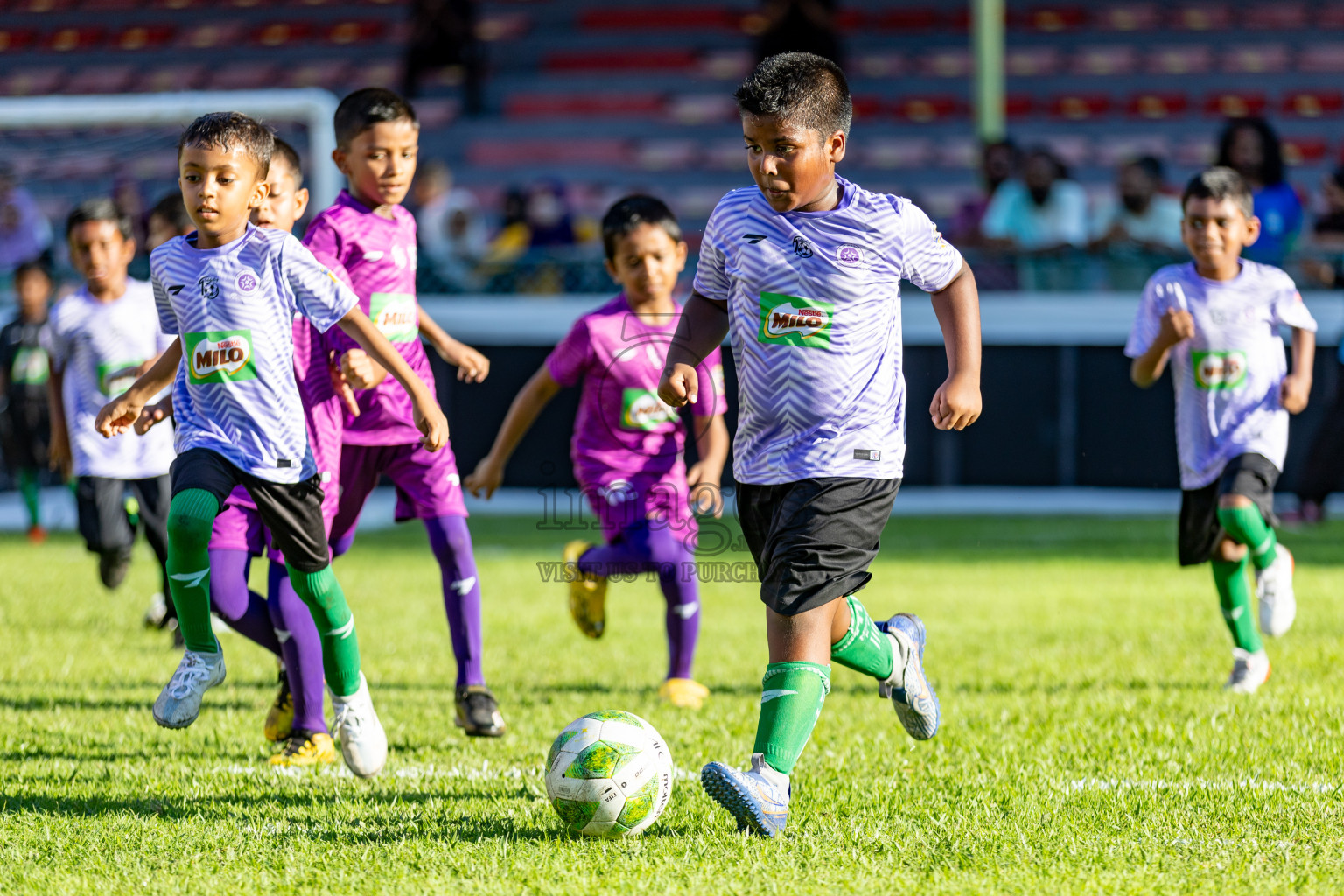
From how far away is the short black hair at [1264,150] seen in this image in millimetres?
9766

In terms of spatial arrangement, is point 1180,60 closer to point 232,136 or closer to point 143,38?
point 143,38

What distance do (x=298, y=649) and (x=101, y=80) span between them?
707 inches

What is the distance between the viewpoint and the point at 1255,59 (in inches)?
705

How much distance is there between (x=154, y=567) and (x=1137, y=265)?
22.9 ft

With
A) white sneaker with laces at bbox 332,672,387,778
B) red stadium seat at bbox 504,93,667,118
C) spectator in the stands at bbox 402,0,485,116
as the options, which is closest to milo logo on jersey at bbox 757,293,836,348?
white sneaker with laces at bbox 332,672,387,778

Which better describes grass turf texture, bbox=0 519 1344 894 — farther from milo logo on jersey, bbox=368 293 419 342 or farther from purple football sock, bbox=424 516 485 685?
milo logo on jersey, bbox=368 293 419 342

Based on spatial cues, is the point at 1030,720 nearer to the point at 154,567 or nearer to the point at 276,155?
the point at 276,155

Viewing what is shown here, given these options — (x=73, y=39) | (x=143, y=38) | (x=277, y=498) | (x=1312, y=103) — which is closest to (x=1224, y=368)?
(x=277, y=498)

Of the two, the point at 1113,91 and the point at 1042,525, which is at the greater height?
the point at 1113,91

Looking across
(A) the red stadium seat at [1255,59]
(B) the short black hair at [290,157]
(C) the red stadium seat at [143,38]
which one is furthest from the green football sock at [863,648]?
(C) the red stadium seat at [143,38]

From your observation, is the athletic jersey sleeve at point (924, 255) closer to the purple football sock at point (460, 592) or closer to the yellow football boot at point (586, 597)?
the purple football sock at point (460, 592)

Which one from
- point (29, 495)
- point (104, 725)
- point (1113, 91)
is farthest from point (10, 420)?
point (1113, 91)

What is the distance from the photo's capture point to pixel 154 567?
Answer: 29.5 feet

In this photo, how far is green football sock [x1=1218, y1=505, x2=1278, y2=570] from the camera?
515cm
